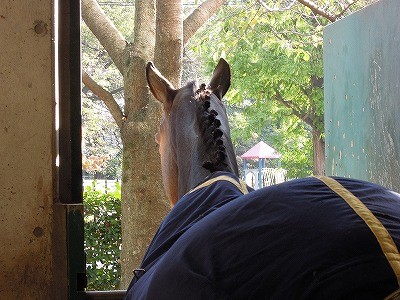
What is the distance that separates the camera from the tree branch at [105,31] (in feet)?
24.4

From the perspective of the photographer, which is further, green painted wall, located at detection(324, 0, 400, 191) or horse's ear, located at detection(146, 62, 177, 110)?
green painted wall, located at detection(324, 0, 400, 191)

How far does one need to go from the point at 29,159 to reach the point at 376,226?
5.85 feet

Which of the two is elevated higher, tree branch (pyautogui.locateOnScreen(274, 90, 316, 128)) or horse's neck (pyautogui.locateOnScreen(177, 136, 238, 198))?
tree branch (pyautogui.locateOnScreen(274, 90, 316, 128))

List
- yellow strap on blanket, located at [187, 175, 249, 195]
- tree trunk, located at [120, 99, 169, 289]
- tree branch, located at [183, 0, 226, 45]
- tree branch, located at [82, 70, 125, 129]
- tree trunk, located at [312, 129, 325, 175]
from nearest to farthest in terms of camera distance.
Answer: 1. yellow strap on blanket, located at [187, 175, 249, 195]
2. tree trunk, located at [120, 99, 169, 289]
3. tree branch, located at [82, 70, 125, 129]
4. tree branch, located at [183, 0, 226, 45]
5. tree trunk, located at [312, 129, 325, 175]

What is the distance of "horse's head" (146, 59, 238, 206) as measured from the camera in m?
3.10

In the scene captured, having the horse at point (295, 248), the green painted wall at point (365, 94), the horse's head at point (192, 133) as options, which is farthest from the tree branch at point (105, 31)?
the horse at point (295, 248)

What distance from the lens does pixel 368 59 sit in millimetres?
4816

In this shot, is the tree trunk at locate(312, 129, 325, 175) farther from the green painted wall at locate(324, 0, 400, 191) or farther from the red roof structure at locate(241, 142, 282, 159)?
the green painted wall at locate(324, 0, 400, 191)

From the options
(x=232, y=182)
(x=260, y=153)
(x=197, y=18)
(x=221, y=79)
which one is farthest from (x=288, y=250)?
(x=260, y=153)

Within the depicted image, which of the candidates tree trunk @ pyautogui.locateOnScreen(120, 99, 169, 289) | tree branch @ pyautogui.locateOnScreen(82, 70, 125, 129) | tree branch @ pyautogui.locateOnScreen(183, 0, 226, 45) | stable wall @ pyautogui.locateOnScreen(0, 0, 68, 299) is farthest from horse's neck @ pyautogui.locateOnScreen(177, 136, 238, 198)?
tree branch @ pyautogui.locateOnScreen(183, 0, 226, 45)

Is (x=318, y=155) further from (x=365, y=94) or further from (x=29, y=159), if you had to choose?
(x=29, y=159)

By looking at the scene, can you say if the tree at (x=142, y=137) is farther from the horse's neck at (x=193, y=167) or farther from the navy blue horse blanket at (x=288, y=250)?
the navy blue horse blanket at (x=288, y=250)

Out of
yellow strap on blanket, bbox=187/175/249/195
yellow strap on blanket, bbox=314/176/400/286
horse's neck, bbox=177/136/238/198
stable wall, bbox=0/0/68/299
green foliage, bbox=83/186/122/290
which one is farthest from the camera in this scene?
green foliage, bbox=83/186/122/290

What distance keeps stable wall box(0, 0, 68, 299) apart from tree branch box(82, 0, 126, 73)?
437 centimetres
